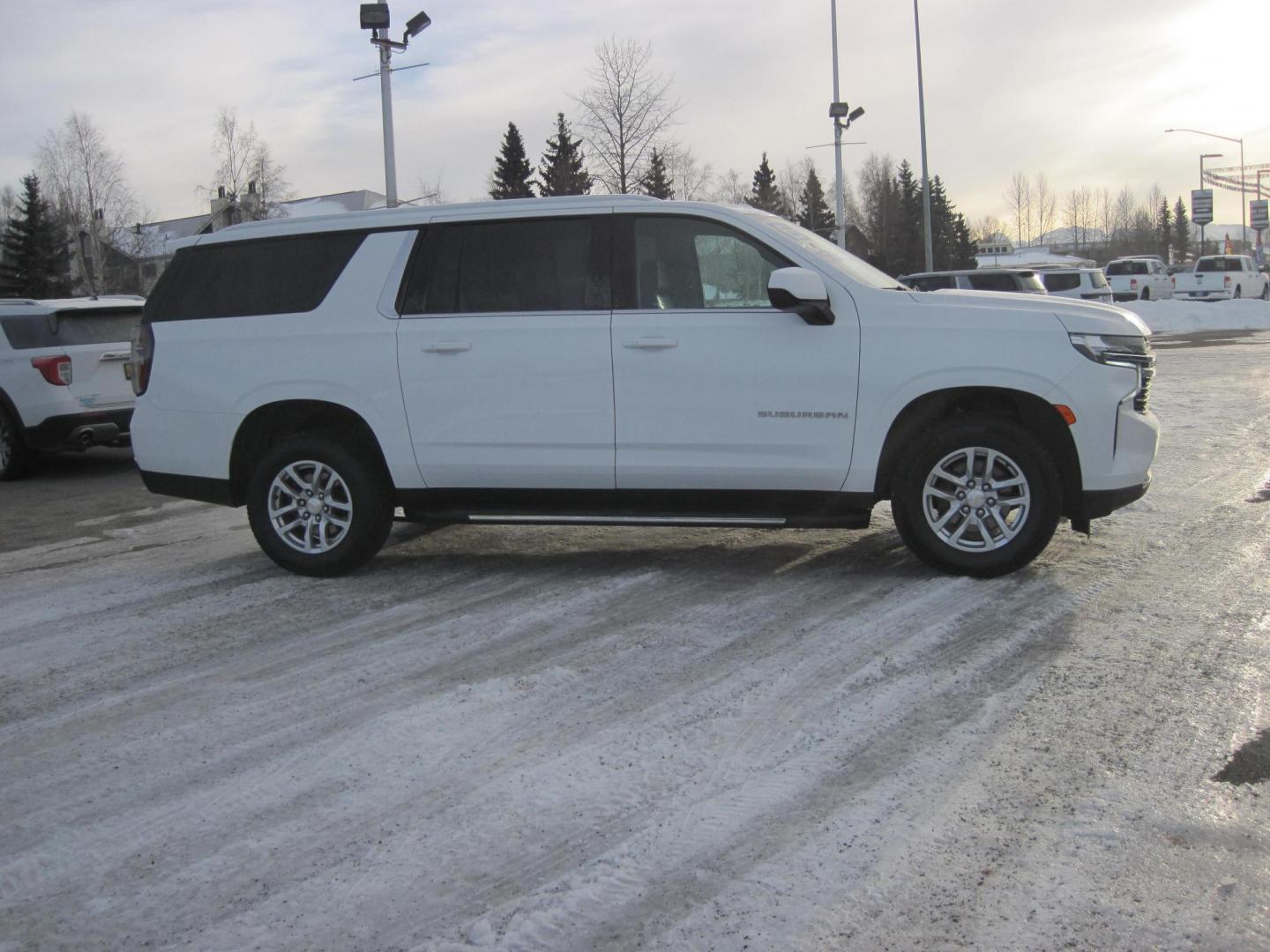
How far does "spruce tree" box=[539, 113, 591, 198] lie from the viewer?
40406mm

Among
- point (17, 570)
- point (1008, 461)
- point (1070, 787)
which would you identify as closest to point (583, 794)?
point (1070, 787)

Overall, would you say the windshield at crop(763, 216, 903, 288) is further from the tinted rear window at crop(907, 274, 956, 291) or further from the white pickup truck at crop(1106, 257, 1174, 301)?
the white pickup truck at crop(1106, 257, 1174, 301)

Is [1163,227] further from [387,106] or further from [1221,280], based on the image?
[387,106]

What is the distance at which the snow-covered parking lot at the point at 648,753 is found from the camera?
9.60ft

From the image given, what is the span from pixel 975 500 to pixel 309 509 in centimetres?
352

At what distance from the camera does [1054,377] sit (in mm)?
5699

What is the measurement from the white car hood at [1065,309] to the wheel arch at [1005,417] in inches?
15.9

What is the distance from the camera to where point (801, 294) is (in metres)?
5.64

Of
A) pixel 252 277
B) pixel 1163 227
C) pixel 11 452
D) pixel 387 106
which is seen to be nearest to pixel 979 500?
pixel 252 277

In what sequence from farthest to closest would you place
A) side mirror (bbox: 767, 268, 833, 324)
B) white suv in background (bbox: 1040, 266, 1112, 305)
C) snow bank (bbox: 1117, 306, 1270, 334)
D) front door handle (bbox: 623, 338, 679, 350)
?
snow bank (bbox: 1117, 306, 1270, 334), white suv in background (bbox: 1040, 266, 1112, 305), front door handle (bbox: 623, 338, 679, 350), side mirror (bbox: 767, 268, 833, 324)

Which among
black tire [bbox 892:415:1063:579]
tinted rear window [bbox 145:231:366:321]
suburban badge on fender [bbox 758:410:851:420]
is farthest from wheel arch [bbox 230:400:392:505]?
black tire [bbox 892:415:1063:579]

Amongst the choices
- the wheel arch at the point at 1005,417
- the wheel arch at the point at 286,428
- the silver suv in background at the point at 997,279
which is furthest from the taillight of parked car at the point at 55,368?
the silver suv in background at the point at 997,279

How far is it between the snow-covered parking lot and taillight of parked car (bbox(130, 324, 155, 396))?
1104mm

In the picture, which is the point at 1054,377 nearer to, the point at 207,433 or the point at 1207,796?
the point at 1207,796
